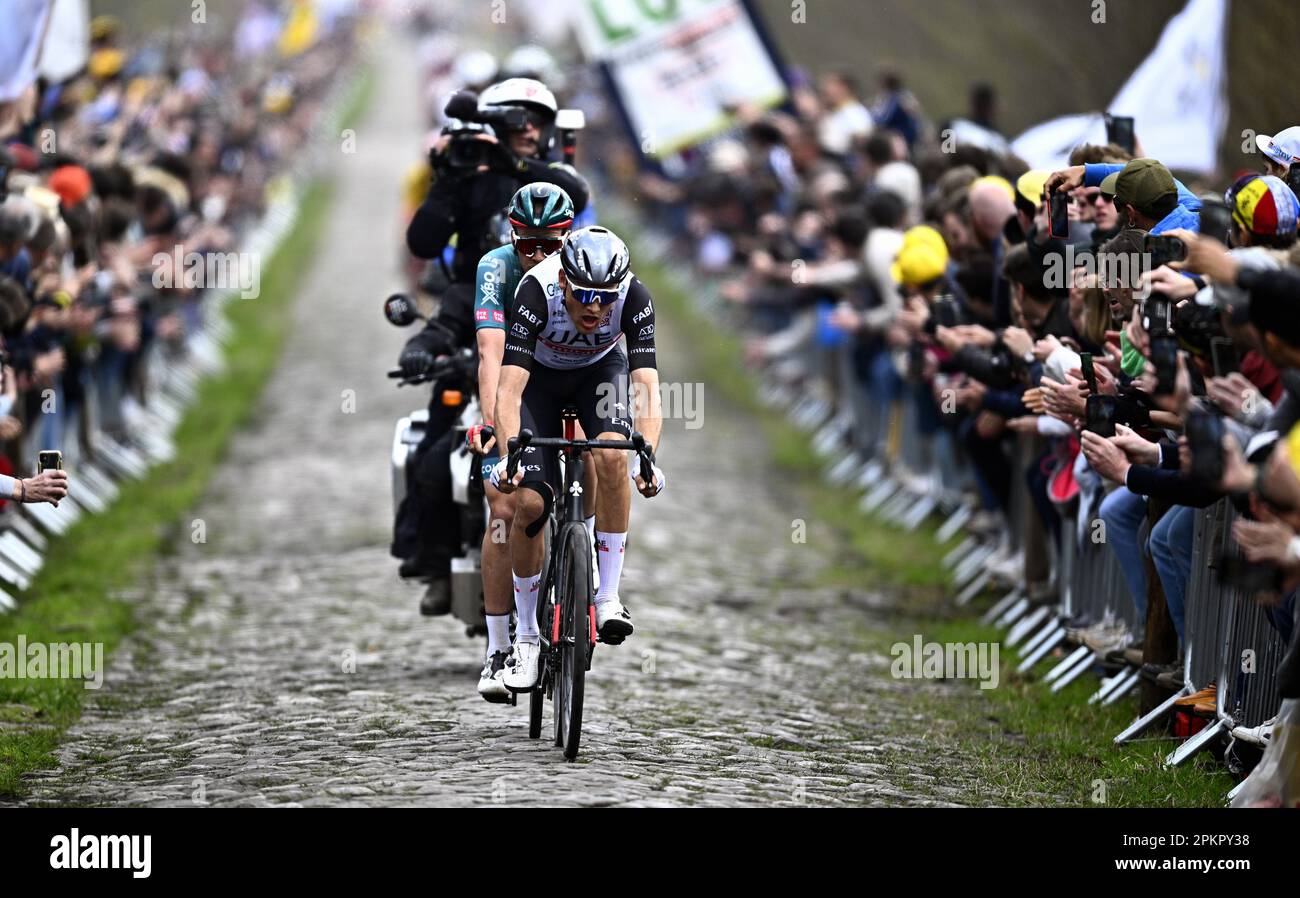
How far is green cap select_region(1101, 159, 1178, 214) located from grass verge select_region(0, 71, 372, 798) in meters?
4.95

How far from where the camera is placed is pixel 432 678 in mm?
11656

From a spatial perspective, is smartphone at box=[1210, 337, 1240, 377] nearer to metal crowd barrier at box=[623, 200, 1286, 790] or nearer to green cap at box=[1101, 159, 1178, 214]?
metal crowd barrier at box=[623, 200, 1286, 790]

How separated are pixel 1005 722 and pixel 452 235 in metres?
3.48

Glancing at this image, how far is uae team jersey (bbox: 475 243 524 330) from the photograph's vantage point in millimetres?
9961

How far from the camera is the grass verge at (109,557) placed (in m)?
10.7

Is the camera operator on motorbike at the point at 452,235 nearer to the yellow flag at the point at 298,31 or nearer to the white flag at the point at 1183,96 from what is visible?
the white flag at the point at 1183,96

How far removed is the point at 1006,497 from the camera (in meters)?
13.8

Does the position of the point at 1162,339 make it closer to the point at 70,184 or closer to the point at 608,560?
the point at 608,560

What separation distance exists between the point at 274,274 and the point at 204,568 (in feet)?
72.0

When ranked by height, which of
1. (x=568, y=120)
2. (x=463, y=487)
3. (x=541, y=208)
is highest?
(x=568, y=120)
